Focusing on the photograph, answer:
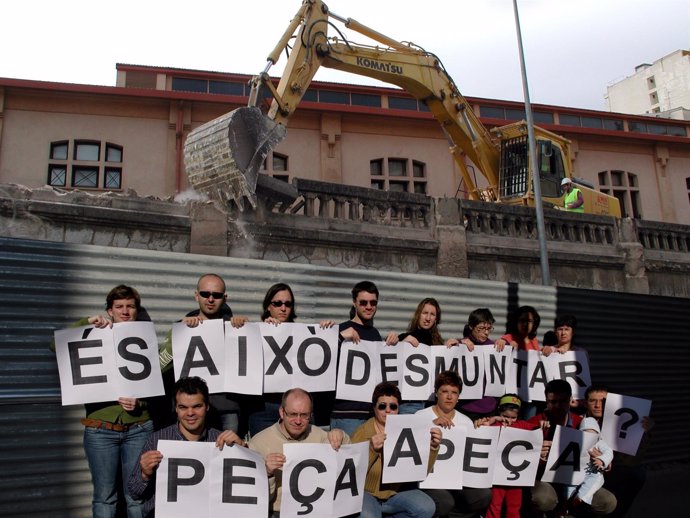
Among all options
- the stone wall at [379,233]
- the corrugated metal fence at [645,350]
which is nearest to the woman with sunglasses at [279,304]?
the corrugated metal fence at [645,350]

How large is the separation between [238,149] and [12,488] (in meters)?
6.58

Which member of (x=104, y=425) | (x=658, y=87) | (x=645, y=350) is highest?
(x=658, y=87)

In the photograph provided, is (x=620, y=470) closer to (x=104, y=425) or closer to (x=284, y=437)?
(x=284, y=437)

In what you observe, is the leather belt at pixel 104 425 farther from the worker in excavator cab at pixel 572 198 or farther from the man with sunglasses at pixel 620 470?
the worker in excavator cab at pixel 572 198

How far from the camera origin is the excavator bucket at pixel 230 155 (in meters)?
9.62

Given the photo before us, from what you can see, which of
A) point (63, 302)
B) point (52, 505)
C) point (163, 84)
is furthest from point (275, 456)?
point (163, 84)

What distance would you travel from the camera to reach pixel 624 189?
24609 millimetres

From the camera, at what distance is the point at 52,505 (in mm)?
4418

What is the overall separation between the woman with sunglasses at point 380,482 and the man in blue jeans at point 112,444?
5.36ft

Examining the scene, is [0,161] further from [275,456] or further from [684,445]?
[684,445]

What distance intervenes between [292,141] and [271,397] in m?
17.0

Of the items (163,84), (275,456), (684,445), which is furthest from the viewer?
(163,84)

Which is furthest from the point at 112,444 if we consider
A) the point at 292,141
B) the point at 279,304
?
the point at 292,141

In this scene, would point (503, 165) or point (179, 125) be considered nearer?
point (503, 165)
